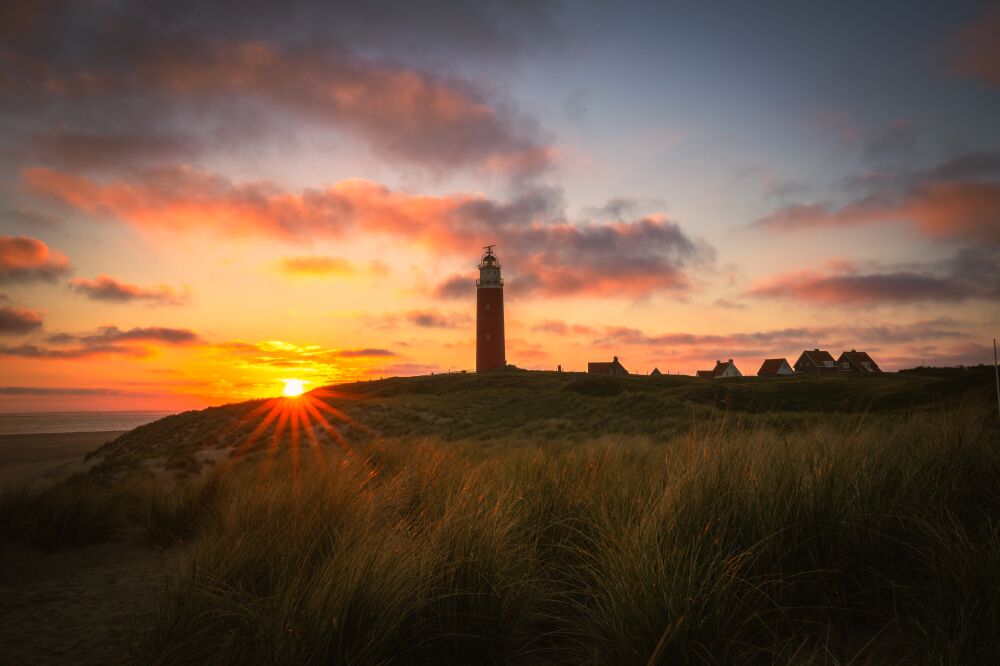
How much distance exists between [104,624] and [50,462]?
103 feet

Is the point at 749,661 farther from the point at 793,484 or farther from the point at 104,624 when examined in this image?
the point at 104,624

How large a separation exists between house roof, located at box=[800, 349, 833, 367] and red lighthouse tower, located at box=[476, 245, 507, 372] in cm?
3915

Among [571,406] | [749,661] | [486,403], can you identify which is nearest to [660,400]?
[571,406]

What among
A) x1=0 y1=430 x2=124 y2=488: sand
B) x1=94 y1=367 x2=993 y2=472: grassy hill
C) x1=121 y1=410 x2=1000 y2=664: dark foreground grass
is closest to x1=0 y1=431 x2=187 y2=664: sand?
x1=121 y1=410 x2=1000 y2=664: dark foreground grass

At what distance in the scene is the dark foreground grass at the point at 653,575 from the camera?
2.42 metres

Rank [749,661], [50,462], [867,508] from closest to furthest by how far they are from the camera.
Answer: [749,661] < [867,508] < [50,462]

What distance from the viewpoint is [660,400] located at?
27.7 m

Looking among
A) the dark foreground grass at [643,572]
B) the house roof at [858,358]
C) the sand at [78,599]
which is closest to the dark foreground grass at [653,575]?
the dark foreground grass at [643,572]

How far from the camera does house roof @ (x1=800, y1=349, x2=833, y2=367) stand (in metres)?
65.8

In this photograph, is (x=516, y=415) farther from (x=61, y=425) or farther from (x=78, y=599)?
(x=61, y=425)

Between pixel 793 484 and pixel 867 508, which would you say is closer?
pixel 867 508

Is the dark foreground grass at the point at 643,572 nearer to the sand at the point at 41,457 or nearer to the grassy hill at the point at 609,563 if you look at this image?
the grassy hill at the point at 609,563

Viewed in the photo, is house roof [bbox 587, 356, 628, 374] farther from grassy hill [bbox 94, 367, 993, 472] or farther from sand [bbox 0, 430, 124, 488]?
sand [bbox 0, 430, 124, 488]

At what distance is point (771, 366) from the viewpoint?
70.2m
